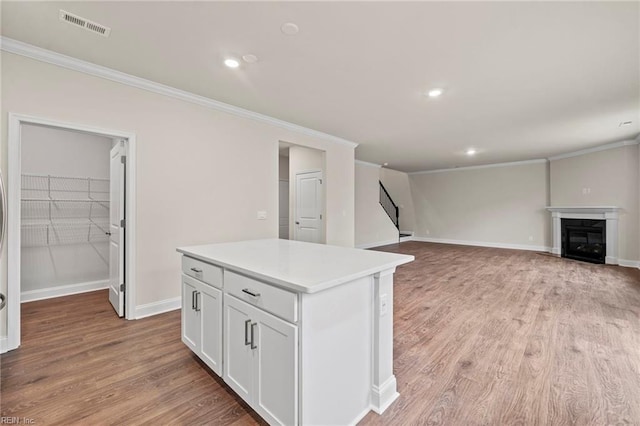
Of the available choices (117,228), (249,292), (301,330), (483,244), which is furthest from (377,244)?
(301,330)

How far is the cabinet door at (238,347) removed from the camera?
157 centimetres

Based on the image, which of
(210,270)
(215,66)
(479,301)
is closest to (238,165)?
(215,66)

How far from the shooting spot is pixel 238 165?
3.88 meters

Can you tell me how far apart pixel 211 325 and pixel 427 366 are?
1668 millimetres

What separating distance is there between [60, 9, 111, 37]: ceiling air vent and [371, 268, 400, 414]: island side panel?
276 centimetres

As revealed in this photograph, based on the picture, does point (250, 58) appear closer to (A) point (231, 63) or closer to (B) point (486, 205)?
(A) point (231, 63)

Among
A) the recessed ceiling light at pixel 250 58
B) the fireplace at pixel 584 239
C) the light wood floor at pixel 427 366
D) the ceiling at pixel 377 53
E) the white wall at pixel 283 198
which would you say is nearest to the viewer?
the light wood floor at pixel 427 366

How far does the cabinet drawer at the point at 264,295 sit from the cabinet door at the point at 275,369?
0.05 metres

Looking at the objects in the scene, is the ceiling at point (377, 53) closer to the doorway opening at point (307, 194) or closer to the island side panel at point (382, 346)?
the doorway opening at point (307, 194)

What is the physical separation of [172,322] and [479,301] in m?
3.73

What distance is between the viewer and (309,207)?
5863 millimetres

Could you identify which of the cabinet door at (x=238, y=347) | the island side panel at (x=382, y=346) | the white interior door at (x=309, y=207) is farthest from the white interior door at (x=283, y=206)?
the island side panel at (x=382, y=346)

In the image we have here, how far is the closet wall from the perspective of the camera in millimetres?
3652

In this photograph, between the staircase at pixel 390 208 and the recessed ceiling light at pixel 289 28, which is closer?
the recessed ceiling light at pixel 289 28
